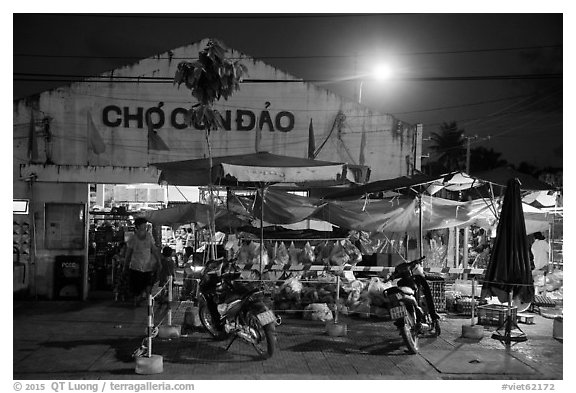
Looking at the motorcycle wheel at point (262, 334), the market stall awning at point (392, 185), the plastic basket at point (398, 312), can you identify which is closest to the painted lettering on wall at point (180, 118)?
the market stall awning at point (392, 185)

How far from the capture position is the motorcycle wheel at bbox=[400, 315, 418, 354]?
7773mm

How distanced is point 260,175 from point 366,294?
4.14 m

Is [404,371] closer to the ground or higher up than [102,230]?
closer to the ground

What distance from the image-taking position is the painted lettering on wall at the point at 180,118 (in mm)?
14156

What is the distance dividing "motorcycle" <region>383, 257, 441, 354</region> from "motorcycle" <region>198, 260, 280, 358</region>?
1.73 m

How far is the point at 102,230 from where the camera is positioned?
14.7 meters

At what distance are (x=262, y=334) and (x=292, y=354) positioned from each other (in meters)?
0.59

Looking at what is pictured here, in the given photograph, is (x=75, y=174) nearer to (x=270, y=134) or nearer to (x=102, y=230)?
(x=102, y=230)

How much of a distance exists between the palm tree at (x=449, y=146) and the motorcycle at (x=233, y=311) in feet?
141

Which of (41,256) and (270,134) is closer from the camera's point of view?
(41,256)

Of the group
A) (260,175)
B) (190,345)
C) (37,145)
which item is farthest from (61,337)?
(37,145)

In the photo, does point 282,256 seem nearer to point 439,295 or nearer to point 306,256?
point 306,256

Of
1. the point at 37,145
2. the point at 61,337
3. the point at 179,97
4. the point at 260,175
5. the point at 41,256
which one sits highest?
the point at 179,97

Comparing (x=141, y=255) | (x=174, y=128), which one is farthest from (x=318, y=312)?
(x=174, y=128)
